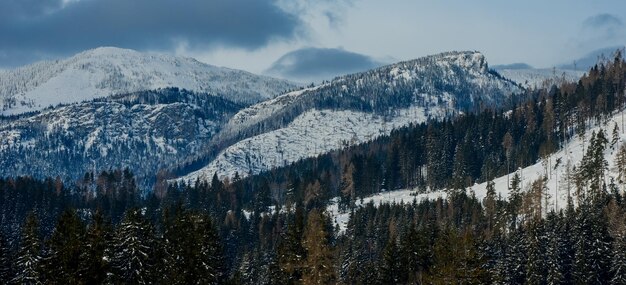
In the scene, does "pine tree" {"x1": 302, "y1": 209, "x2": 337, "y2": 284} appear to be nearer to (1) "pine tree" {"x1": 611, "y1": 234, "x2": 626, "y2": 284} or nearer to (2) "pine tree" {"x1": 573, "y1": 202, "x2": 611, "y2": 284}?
(1) "pine tree" {"x1": 611, "y1": 234, "x2": 626, "y2": 284}

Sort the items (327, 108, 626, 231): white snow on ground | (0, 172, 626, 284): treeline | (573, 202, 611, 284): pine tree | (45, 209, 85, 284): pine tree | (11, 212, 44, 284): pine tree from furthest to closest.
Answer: (327, 108, 626, 231): white snow on ground < (573, 202, 611, 284): pine tree < (11, 212, 44, 284): pine tree < (0, 172, 626, 284): treeline < (45, 209, 85, 284): pine tree

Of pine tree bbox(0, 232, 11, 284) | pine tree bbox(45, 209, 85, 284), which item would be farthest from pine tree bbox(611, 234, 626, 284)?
pine tree bbox(0, 232, 11, 284)

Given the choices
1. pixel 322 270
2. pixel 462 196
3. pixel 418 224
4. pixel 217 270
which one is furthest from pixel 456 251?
pixel 462 196

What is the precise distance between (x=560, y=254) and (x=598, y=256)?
5.88 metres

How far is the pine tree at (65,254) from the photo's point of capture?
1882 inches

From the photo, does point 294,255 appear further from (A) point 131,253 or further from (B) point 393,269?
(B) point 393,269

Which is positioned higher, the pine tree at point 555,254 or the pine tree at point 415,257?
the pine tree at point 415,257

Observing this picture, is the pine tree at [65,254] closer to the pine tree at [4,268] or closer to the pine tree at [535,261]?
the pine tree at [4,268]

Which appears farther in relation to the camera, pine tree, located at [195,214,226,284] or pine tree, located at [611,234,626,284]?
pine tree, located at [611,234,626,284]

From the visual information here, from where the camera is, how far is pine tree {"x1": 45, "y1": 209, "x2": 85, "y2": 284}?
47.8 m

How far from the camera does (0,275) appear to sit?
59812mm

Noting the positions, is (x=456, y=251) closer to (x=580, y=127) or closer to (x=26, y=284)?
(x=26, y=284)

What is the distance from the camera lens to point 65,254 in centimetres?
4812

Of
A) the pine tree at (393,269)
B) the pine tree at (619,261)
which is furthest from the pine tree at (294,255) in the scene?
the pine tree at (619,261)
